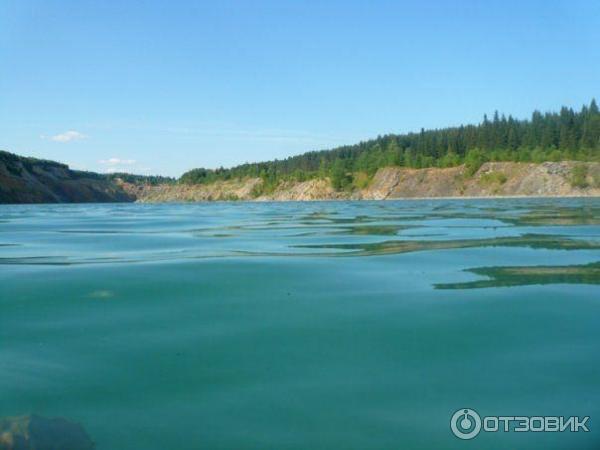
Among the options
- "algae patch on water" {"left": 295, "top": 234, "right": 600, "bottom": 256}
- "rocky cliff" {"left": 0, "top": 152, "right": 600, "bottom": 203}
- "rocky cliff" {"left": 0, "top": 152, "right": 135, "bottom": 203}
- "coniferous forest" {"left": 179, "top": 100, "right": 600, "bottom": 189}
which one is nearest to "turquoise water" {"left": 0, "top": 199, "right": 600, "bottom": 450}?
"algae patch on water" {"left": 295, "top": 234, "right": 600, "bottom": 256}

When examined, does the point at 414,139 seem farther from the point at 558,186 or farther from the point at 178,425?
the point at 178,425

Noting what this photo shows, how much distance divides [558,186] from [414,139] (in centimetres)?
6999

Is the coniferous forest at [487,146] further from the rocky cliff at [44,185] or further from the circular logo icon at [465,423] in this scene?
the circular logo icon at [465,423]

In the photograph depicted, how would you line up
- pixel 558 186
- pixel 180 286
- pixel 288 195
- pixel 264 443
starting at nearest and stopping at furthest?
1. pixel 264 443
2. pixel 180 286
3. pixel 558 186
4. pixel 288 195

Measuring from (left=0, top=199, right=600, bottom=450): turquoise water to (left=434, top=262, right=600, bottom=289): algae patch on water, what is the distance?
0.14 ft

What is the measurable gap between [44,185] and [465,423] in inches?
5419

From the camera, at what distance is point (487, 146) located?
130 metres

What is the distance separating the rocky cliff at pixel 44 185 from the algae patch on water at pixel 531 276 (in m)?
99.6

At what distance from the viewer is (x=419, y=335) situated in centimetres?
429

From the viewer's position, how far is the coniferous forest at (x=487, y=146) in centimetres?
11125

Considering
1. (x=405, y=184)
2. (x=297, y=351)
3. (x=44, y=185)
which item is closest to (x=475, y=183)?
(x=405, y=184)

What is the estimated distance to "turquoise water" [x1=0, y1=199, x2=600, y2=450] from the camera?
2.88 meters

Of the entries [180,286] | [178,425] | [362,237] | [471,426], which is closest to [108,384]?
[178,425]

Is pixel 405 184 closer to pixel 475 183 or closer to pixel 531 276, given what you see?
pixel 475 183
